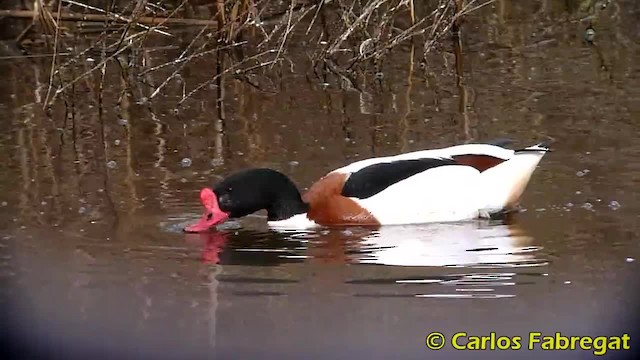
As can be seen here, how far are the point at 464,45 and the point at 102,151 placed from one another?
174 inches

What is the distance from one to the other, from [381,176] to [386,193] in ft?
0.32

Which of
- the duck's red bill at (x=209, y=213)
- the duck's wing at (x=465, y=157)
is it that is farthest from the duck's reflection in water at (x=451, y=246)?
the duck's red bill at (x=209, y=213)

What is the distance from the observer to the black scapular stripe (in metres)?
7.47

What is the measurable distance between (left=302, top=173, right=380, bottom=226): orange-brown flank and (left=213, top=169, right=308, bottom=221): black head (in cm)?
7

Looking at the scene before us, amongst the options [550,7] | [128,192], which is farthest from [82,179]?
[550,7]

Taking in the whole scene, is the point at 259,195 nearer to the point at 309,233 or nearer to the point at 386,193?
the point at 309,233

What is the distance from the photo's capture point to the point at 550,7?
14234 mm

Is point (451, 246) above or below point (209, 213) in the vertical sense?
below

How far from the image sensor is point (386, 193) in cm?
748

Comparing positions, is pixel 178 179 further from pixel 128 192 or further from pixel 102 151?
pixel 102 151

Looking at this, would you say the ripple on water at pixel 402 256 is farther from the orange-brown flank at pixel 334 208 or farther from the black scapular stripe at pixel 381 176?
the black scapular stripe at pixel 381 176

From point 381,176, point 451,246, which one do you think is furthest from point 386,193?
point 451,246

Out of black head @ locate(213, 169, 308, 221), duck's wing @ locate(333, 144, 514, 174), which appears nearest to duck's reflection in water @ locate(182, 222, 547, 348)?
black head @ locate(213, 169, 308, 221)

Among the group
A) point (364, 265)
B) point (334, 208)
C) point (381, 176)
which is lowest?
point (364, 265)
